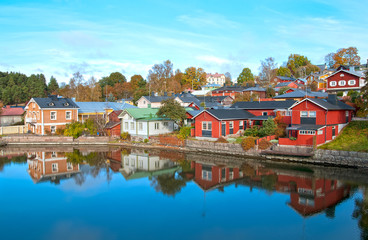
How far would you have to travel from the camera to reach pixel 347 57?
7469cm

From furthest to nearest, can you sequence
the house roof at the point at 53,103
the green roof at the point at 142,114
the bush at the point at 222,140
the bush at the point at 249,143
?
1. the house roof at the point at 53,103
2. the green roof at the point at 142,114
3. the bush at the point at 222,140
4. the bush at the point at 249,143

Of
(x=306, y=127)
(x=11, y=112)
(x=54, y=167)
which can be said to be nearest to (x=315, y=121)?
(x=306, y=127)

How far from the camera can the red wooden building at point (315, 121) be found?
2677 cm

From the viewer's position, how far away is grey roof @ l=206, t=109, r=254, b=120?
33.7 metres

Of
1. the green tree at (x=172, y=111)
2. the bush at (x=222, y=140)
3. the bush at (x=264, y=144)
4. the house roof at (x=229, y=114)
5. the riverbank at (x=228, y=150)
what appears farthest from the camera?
the green tree at (x=172, y=111)

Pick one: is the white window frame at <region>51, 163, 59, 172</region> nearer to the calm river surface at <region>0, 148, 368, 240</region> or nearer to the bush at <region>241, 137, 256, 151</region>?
the calm river surface at <region>0, 148, 368, 240</region>

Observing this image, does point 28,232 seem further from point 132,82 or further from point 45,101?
point 132,82

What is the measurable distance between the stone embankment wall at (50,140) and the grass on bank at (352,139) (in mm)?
27601

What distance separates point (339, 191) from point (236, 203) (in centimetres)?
697

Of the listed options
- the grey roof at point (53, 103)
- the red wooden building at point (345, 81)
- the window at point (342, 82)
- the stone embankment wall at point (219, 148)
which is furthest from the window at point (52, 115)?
the window at point (342, 82)

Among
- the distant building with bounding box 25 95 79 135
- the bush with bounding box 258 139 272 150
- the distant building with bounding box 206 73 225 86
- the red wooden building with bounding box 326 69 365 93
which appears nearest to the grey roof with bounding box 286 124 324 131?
the bush with bounding box 258 139 272 150

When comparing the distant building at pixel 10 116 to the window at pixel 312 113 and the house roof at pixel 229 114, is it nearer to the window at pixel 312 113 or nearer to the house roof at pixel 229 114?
the house roof at pixel 229 114

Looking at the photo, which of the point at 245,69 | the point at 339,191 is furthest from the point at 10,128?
the point at 245,69

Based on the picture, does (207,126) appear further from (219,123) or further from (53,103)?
(53,103)
